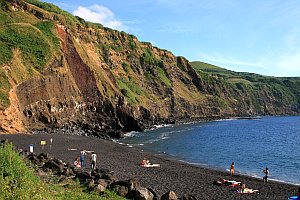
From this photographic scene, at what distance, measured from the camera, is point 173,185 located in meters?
28.4

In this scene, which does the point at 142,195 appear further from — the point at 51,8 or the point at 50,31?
the point at 51,8

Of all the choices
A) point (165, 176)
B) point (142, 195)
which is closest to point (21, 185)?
point (142, 195)

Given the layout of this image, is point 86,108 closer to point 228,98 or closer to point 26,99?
point 26,99

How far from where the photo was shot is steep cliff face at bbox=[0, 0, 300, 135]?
199 feet

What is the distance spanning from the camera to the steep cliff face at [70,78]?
199 ft

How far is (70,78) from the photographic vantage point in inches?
2908

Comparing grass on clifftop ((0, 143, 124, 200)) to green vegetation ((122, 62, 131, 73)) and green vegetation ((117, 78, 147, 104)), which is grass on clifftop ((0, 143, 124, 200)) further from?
green vegetation ((122, 62, 131, 73))

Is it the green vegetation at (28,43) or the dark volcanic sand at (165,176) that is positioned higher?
the green vegetation at (28,43)

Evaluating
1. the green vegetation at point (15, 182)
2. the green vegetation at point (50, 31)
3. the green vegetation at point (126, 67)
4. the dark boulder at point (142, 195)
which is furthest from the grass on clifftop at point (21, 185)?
the green vegetation at point (126, 67)

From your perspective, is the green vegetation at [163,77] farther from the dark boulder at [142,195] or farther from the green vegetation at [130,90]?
the dark boulder at [142,195]

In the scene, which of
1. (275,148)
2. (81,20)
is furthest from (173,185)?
(81,20)

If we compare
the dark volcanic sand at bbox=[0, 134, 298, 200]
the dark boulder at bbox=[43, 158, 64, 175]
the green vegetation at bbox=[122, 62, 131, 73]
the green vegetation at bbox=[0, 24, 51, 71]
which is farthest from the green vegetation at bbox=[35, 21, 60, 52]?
the dark boulder at bbox=[43, 158, 64, 175]

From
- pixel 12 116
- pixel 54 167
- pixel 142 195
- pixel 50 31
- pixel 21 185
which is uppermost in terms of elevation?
pixel 50 31

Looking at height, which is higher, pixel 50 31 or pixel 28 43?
pixel 50 31
